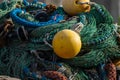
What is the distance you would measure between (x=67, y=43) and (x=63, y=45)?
3 cm

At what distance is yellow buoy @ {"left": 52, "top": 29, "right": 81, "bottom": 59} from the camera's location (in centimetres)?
312

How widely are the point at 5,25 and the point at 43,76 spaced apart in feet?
2.03

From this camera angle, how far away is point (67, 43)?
10.2 ft

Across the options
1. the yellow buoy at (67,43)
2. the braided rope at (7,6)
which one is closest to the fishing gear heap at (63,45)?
the yellow buoy at (67,43)

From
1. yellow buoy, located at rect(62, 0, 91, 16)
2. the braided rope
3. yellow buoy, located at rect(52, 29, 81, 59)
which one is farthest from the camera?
the braided rope

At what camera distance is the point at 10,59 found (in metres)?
3.42

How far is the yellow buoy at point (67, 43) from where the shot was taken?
3.12 metres

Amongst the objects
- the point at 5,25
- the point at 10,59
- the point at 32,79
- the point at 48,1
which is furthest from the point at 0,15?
the point at 48,1

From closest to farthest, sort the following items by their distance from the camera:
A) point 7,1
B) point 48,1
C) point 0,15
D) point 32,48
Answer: point 32,48 < point 0,15 < point 7,1 < point 48,1

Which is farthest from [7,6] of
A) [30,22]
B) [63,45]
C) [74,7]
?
[63,45]

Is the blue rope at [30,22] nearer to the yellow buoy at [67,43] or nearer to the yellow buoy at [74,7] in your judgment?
the yellow buoy at [74,7]

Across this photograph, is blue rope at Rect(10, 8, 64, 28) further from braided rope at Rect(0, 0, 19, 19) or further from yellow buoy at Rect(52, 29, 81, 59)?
yellow buoy at Rect(52, 29, 81, 59)

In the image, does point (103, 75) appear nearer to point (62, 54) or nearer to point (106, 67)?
point (106, 67)

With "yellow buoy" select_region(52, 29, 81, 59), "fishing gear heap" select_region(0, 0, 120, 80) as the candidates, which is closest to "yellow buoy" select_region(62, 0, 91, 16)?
"fishing gear heap" select_region(0, 0, 120, 80)
